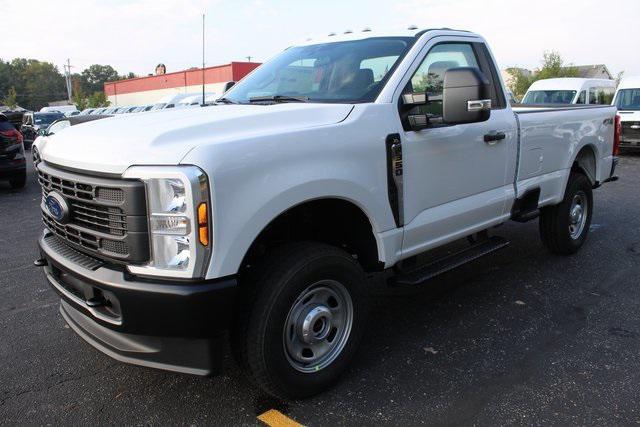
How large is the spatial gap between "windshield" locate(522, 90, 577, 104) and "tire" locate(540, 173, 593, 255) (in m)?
10.9

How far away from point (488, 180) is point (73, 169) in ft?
9.32

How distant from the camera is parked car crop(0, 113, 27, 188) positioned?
10.1 m

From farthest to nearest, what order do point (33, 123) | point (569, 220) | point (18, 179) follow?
point (33, 123) < point (18, 179) < point (569, 220)

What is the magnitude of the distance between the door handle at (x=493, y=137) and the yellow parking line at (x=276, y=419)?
93.2 inches

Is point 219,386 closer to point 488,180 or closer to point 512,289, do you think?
point 488,180

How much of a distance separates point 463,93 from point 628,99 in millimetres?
14929

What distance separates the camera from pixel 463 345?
3619 mm

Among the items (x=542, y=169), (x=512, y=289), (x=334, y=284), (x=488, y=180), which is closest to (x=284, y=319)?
(x=334, y=284)

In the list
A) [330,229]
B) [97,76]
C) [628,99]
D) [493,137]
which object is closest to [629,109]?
[628,99]

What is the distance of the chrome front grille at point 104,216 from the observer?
2.38m

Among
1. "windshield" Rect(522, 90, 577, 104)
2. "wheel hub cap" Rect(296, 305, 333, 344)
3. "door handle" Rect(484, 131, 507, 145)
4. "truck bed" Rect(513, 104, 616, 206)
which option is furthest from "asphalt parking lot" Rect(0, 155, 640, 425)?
"windshield" Rect(522, 90, 577, 104)

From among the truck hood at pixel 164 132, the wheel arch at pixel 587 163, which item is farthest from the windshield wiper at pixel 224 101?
the wheel arch at pixel 587 163

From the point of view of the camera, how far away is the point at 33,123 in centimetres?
2686

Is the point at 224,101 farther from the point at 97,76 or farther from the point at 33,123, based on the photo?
the point at 97,76
